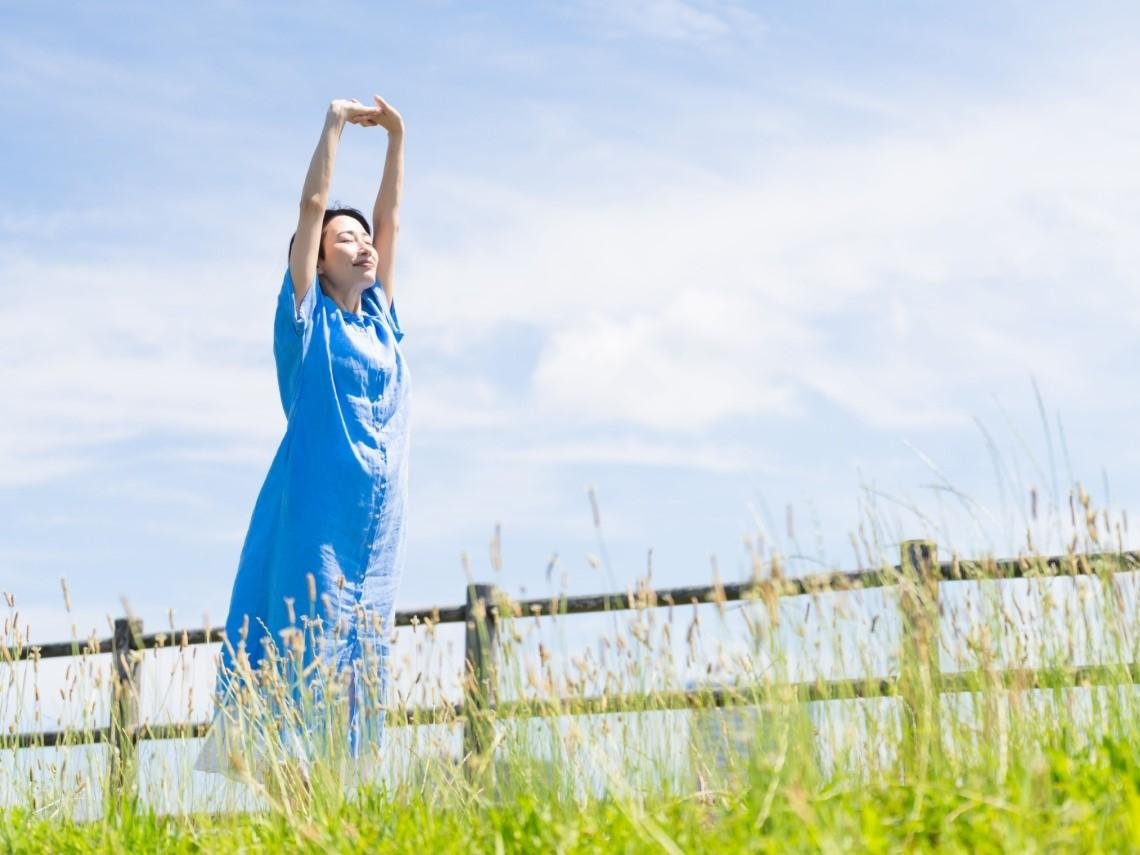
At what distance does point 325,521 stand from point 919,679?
6.75 feet

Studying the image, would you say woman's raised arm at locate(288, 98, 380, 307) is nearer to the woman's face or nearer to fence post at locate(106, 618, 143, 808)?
the woman's face

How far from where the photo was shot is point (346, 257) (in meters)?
4.63

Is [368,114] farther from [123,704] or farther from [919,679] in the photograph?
[123,704]

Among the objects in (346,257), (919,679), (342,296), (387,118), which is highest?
(387,118)

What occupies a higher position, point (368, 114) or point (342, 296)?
point (368, 114)

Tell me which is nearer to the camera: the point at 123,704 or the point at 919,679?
the point at 919,679

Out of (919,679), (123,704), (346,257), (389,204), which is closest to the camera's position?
(919,679)

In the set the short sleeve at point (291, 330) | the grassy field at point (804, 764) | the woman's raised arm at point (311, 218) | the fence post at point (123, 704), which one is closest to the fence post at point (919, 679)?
the grassy field at point (804, 764)

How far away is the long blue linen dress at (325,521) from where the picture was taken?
4.27 m

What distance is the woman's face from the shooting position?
15.2ft

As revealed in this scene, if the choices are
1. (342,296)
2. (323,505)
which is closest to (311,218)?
(342,296)

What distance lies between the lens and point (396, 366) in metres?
4.64

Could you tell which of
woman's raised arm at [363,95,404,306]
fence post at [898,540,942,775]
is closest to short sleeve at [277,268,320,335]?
woman's raised arm at [363,95,404,306]

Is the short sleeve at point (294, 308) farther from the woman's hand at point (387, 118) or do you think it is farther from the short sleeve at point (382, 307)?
the woman's hand at point (387, 118)
